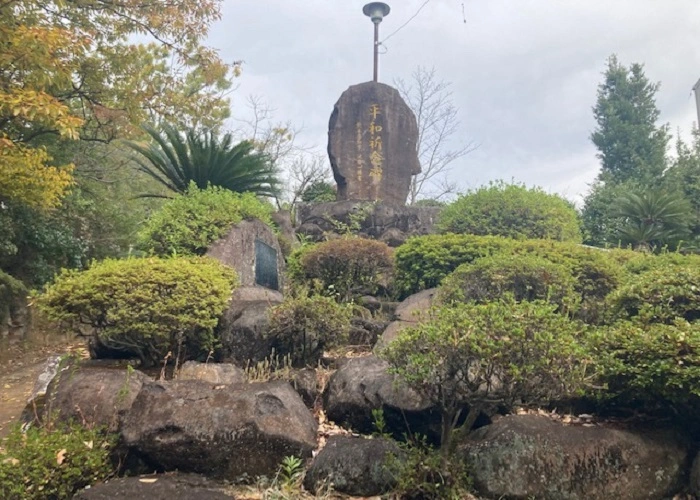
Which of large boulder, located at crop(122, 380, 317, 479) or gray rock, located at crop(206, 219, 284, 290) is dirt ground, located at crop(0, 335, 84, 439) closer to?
gray rock, located at crop(206, 219, 284, 290)

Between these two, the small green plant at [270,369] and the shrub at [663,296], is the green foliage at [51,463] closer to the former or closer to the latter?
the small green plant at [270,369]

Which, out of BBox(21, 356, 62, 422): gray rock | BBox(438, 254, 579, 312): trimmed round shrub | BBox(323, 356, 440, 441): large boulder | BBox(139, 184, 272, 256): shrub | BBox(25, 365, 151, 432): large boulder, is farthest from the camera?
BBox(139, 184, 272, 256): shrub

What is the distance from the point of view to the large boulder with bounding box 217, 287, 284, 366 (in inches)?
190

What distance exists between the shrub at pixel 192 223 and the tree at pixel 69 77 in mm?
1205

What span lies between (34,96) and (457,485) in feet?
17.1

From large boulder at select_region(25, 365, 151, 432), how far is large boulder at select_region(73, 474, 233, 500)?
2.23 feet

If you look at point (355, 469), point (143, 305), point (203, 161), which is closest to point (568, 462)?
point (355, 469)

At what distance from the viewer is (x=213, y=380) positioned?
409 cm

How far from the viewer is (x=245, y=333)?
16.0 feet

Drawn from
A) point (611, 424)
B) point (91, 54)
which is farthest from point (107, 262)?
point (91, 54)

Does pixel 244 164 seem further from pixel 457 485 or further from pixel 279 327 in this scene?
pixel 457 485

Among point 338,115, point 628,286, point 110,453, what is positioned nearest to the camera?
point 110,453

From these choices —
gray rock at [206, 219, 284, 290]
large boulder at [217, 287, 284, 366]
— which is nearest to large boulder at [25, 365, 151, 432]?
large boulder at [217, 287, 284, 366]

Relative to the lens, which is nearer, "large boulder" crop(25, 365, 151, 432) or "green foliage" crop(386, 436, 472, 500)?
"green foliage" crop(386, 436, 472, 500)
